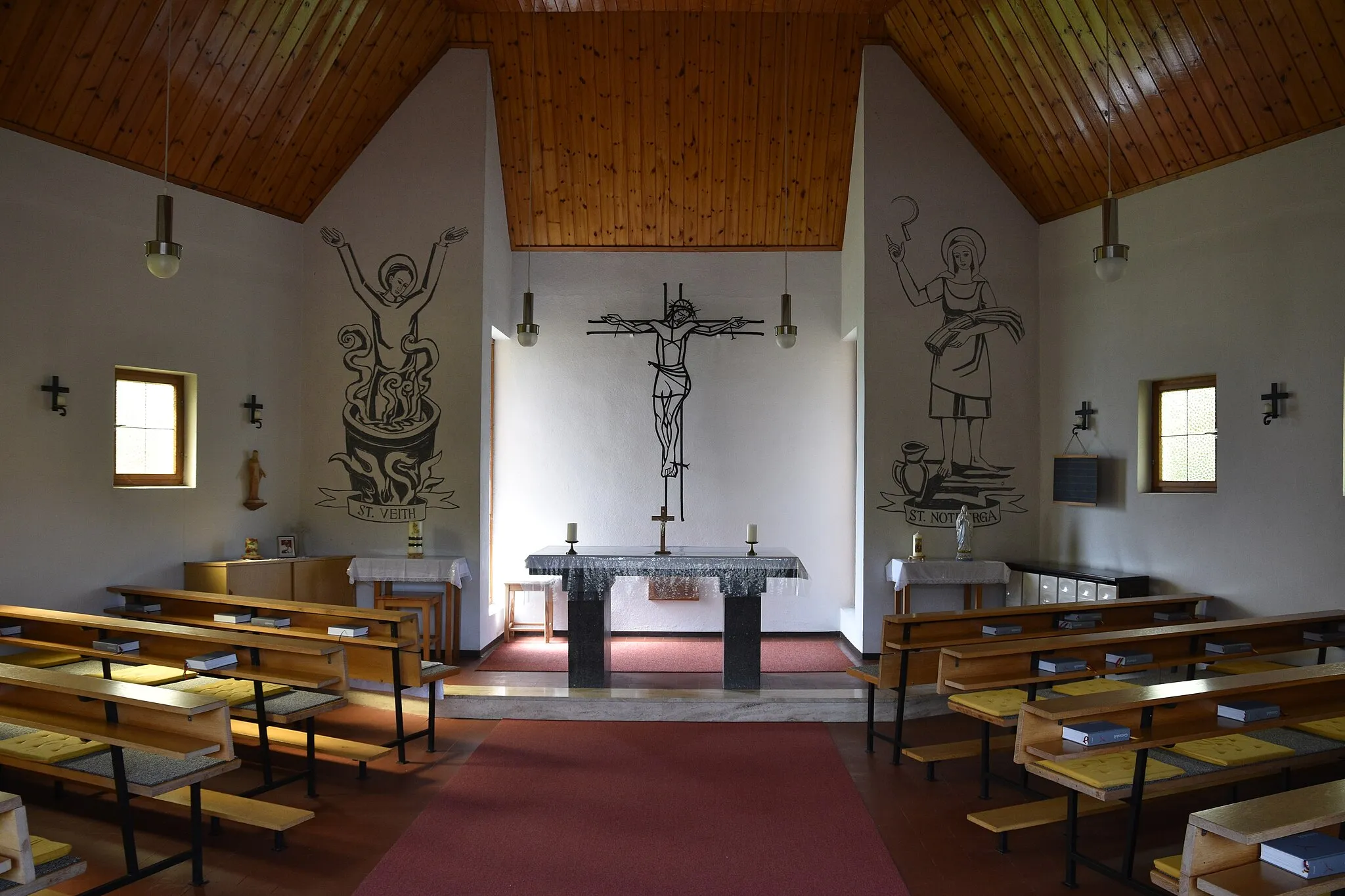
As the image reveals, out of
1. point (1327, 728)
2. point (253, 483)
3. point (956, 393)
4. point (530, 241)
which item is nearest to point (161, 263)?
point (253, 483)

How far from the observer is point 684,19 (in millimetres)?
7457

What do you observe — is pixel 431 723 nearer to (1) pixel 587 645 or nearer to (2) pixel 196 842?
(1) pixel 587 645

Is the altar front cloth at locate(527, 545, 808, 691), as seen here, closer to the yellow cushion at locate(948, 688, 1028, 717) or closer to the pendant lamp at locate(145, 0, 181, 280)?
the yellow cushion at locate(948, 688, 1028, 717)

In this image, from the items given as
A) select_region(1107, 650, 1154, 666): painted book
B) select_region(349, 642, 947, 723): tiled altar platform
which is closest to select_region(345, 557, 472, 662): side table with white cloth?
select_region(349, 642, 947, 723): tiled altar platform

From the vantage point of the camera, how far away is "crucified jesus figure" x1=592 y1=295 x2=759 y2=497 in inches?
344

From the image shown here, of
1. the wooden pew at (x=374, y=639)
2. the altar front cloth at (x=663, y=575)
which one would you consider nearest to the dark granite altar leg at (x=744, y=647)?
the altar front cloth at (x=663, y=575)

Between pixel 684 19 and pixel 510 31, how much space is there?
1.43 meters

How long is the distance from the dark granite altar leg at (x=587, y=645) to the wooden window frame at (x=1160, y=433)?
413cm

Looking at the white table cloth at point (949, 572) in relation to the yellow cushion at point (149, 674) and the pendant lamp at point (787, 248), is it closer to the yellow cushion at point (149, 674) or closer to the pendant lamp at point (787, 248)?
the pendant lamp at point (787, 248)

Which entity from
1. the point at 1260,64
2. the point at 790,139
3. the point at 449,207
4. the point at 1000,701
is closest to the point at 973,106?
the point at 790,139

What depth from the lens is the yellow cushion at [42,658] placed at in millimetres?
5113

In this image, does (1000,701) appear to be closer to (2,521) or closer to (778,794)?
(778,794)

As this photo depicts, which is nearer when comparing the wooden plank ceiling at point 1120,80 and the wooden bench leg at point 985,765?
the wooden bench leg at point 985,765

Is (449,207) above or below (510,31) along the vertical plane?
below
